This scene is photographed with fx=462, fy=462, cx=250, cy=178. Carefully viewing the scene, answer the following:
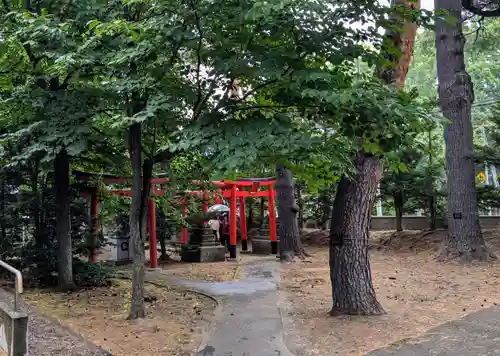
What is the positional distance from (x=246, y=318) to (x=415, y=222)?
54.5ft

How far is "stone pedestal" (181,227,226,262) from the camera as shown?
15.4m

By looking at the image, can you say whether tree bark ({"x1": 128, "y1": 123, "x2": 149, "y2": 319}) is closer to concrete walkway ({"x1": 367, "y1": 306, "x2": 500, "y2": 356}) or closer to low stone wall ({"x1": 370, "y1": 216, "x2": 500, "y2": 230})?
concrete walkway ({"x1": 367, "y1": 306, "x2": 500, "y2": 356})

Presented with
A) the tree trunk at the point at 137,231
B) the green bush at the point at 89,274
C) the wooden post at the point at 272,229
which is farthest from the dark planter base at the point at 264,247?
the tree trunk at the point at 137,231

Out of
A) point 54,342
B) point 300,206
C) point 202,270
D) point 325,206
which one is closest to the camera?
point 54,342

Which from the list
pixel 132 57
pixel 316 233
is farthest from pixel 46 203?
pixel 316 233

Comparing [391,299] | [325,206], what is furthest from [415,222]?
[391,299]

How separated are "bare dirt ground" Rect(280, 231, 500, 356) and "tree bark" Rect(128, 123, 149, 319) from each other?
231cm

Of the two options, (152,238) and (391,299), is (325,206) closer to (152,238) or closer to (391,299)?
(152,238)

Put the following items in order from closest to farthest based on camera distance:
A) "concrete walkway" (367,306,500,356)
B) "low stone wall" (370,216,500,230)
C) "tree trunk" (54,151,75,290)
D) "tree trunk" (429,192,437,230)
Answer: "concrete walkway" (367,306,500,356) < "tree trunk" (54,151,75,290) < "tree trunk" (429,192,437,230) < "low stone wall" (370,216,500,230)

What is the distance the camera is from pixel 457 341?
552cm

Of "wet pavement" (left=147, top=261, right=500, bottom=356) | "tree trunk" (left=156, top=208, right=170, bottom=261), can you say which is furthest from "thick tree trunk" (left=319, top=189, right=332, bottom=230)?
"wet pavement" (left=147, top=261, right=500, bottom=356)

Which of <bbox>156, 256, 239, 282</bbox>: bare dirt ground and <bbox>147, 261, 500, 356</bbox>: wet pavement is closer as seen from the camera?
<bbox>147, 261, 500, 356</bbox>: wet pavement

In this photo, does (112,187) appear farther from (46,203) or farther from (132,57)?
(132,57)

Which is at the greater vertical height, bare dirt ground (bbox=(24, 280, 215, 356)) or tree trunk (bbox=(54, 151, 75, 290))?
tree trunk (bbox=(54, 151, 75, 290))
